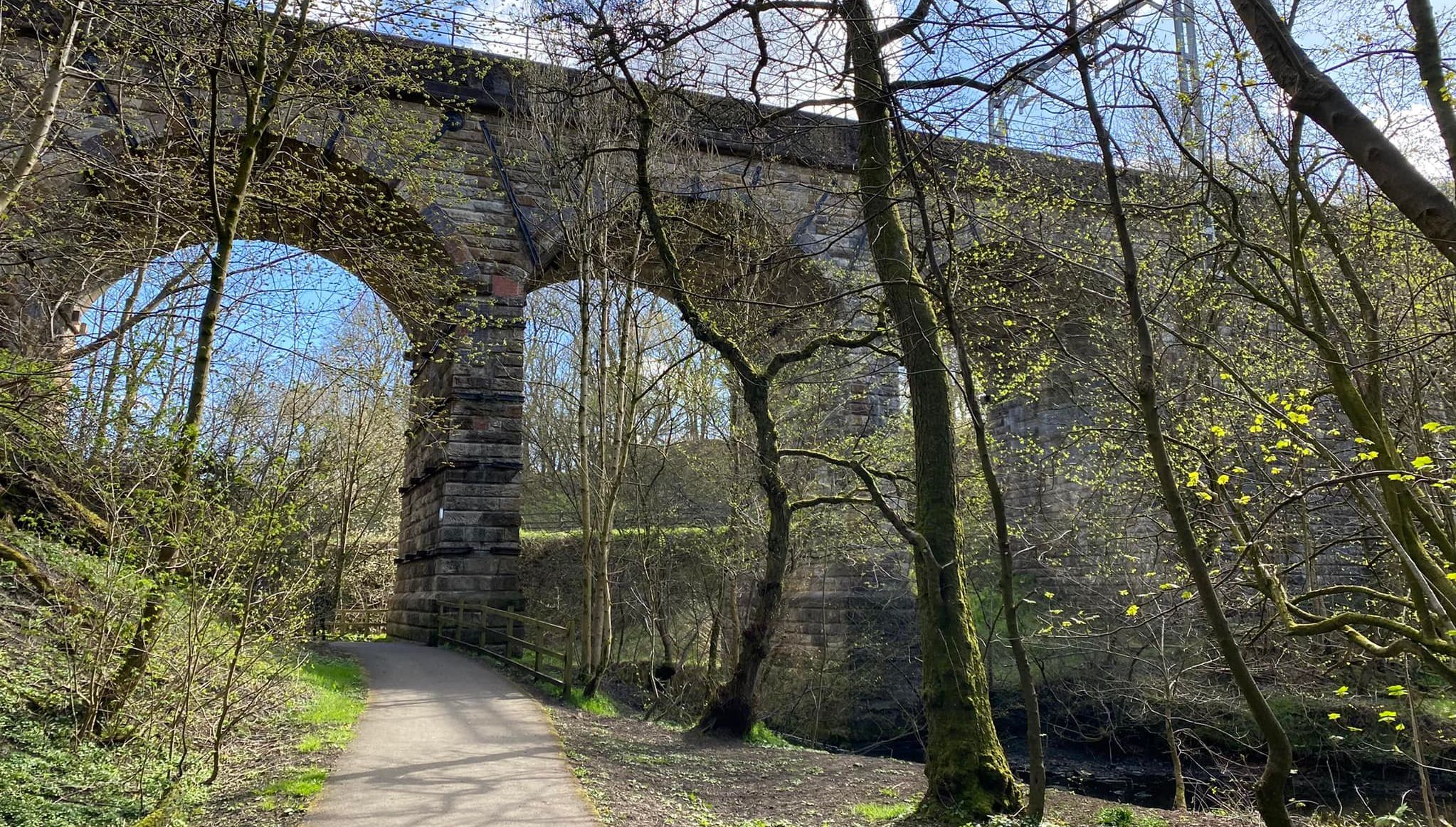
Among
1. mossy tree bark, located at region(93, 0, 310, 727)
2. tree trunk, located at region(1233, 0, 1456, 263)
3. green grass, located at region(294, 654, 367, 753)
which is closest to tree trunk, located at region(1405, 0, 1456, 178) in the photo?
tree trunk, located at region(1233, 0, 1456, 263)

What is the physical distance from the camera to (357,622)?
61.8 feet

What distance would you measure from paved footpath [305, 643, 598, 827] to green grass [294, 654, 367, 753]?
12 centimetres

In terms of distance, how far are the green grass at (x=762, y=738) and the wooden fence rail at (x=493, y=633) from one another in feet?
7.26

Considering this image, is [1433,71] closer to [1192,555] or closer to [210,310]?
[1192,555]

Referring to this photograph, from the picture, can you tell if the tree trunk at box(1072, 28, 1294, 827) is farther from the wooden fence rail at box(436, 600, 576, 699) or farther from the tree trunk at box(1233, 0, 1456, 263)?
the wooden fence rail at box(436, 600, 576, 699)

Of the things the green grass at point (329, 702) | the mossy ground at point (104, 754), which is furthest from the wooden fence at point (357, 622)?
the mossy ground at point (104, 754)

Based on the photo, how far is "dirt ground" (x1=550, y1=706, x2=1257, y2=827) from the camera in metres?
5.65

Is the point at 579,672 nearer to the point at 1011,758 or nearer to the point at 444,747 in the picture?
the point at 444,747

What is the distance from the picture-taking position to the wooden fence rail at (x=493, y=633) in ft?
34.1

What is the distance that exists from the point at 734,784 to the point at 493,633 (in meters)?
6.43

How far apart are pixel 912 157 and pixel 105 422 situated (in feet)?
16.2

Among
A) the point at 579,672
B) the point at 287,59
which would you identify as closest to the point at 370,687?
the point at 579,672

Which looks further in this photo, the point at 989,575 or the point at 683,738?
the point at 989,575

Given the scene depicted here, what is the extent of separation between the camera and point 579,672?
10.0 metres
